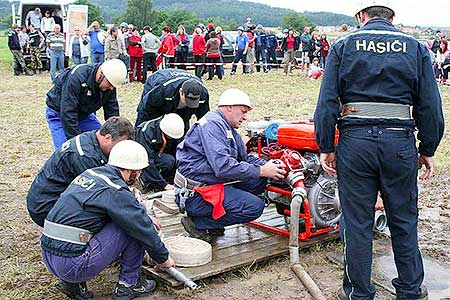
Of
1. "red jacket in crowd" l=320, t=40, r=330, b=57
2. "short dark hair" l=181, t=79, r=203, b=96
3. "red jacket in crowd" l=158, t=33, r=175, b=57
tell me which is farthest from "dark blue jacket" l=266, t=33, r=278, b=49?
"short dark hair" l=181, t=79, r=203, b=96

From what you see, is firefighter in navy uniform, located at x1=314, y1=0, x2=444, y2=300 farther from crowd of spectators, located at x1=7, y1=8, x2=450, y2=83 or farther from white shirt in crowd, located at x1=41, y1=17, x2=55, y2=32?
white shirt in crowd, located at x1=41, y1=17, x2=55, y2=32

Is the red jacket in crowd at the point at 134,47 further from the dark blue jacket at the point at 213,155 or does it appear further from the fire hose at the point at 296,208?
the fire hose at the point at 296,208

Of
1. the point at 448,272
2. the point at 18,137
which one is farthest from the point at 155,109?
the point at 18,137

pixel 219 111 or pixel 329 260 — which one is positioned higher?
pixel 219 111

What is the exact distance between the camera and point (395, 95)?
11.5 ft

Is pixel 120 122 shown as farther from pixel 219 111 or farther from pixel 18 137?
pixel 18 137

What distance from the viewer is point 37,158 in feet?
27.6

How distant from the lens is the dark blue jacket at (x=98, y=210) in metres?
3.65

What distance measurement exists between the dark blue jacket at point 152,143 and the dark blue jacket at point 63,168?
1.92 meters

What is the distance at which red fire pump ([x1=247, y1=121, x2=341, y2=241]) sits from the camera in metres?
4.75

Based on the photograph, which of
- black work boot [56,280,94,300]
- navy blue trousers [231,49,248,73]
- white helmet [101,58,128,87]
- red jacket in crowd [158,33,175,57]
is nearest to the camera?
black work boot [56,280,94,300]

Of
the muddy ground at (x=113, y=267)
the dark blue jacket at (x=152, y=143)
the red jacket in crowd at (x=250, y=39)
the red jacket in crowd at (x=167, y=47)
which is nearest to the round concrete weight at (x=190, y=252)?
the muddy ground at (x=113, y=267)

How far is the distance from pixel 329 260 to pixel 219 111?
146cm

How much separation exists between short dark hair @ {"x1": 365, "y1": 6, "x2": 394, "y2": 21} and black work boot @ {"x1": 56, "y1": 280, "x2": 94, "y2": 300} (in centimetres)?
254
